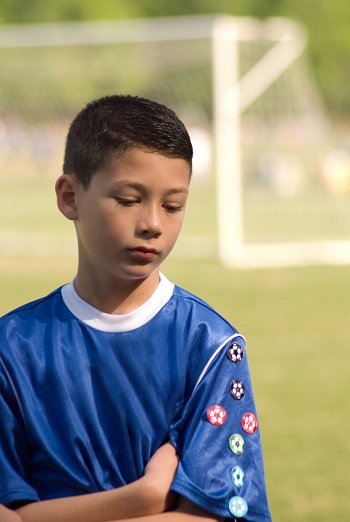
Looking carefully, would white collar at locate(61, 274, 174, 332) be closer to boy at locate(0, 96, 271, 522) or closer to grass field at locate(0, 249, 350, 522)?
boy at locate(0, 96, 271, 522)

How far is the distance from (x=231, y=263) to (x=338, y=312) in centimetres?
372

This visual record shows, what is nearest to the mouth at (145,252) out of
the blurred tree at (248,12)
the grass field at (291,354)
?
the grass field at (291,354)

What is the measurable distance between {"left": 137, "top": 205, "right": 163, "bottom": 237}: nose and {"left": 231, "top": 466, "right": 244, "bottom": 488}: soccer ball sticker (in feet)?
1.55

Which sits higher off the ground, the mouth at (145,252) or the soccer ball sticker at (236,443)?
the mouth at (145,252)

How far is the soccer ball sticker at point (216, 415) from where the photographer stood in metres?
2.31

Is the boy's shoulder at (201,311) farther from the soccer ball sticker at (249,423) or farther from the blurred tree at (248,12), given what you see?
the blurred tree at (248,12)

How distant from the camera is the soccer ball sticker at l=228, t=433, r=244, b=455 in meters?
2.32

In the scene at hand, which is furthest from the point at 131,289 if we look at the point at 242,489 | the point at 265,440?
the point at 265,440

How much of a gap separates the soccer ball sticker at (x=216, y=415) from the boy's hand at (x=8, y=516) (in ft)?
1.31

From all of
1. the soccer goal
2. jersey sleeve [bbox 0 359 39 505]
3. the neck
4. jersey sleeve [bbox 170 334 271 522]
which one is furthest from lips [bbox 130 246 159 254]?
the soccer goal

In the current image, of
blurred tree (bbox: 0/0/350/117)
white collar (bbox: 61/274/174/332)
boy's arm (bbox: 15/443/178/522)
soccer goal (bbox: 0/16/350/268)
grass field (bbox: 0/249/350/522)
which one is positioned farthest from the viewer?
blurred tree (bbox: 0/0/350/117)

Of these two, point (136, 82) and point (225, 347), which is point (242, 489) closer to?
point (225, 347)

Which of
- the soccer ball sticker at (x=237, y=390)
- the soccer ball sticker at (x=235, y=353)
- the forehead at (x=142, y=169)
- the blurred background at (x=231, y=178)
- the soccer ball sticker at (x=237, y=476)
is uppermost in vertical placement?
the blurred background at (x=231, y=178)

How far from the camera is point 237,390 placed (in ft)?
7.68
